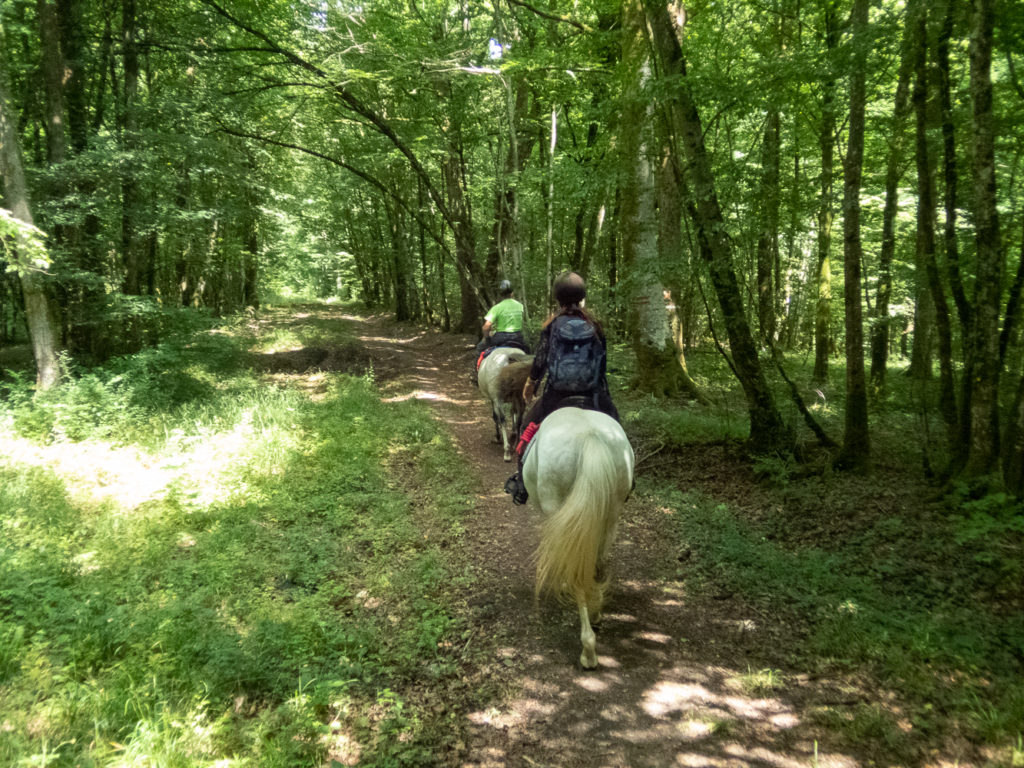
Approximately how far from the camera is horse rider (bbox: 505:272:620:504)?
456cm

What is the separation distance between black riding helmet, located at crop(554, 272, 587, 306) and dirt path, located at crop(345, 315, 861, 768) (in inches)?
97.8

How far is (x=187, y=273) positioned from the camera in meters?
19.3

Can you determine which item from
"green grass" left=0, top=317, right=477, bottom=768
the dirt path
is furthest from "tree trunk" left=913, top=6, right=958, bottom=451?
"green grass" left=0, top=317, right=477, bottom=768

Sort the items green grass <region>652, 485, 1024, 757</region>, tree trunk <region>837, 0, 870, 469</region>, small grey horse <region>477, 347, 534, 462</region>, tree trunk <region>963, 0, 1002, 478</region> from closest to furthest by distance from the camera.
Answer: green grass <region>652, 485, 1024, 757</region>
tree trunk <region>963, 0, 1002, 478</region>
tree trunk <region>837, 0, 870, 469</region>
small grey horse <region>477, 347, 534, 462</region>

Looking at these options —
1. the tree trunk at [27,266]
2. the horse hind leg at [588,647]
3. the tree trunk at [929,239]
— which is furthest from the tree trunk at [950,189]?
the tree trunk at [27,266]

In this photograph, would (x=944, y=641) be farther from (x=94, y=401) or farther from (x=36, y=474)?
(x=94, y=401)

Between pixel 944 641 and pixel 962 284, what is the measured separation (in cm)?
346

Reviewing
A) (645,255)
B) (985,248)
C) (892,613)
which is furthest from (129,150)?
(892,613)

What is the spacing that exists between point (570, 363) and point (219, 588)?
3.40 metres

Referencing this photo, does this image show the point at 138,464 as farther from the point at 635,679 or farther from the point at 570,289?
the point at 635,679

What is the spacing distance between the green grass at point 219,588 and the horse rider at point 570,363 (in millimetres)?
1634

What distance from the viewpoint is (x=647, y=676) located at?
3.56 m

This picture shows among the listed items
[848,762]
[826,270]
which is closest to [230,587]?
[848,762]

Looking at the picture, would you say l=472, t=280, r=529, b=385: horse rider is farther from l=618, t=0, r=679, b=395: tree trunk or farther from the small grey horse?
l=618, t=0, r=679, b=395: tree trunk
